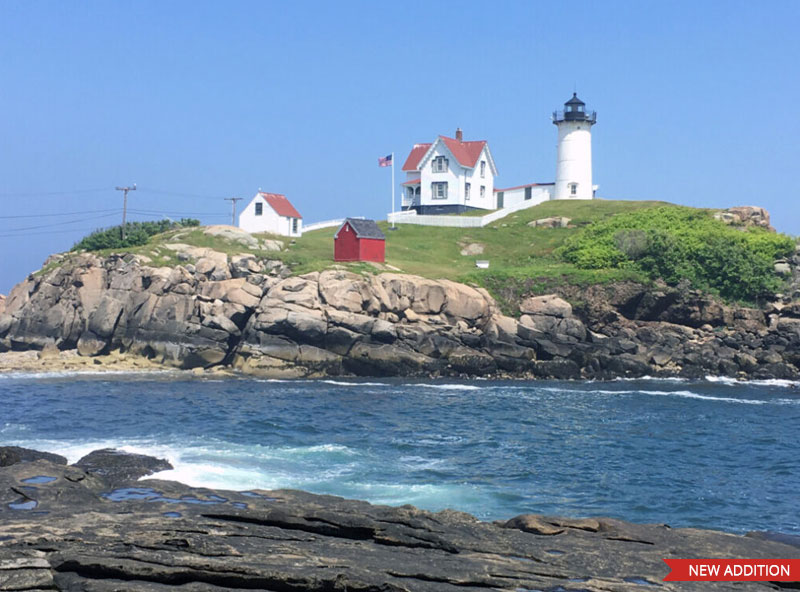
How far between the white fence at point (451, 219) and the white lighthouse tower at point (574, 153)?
543 cm

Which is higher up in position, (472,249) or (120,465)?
(472,249)

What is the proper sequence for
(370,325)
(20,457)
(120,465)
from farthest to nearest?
(370,325), (120,465), (20,457)

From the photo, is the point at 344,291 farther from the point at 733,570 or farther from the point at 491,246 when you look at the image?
the point at 733,570

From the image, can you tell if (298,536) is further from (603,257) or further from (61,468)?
(603,257)

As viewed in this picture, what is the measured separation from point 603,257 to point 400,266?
14.9m

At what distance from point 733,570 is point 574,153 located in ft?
242

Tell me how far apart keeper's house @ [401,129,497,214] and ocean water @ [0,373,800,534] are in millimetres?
39269

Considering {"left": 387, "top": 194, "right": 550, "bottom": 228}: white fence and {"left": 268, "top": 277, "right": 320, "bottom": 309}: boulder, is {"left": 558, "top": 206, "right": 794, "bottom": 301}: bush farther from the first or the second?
{"left": 268, "top": 277, "right": 320, "bottom": 309}: boulder

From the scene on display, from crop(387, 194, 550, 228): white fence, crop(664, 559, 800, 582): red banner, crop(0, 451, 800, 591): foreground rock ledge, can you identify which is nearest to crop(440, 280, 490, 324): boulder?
crop(387, 194, 550, 228): white fence

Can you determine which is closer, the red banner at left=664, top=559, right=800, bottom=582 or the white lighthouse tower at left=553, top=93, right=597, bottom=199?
the red banner at left=664, top=559, right=800, bottom=582

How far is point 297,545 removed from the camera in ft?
38.6

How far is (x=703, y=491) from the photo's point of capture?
2194 cm

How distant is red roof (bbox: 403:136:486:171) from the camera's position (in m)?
81.8

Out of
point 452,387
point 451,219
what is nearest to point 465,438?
point 452,387
